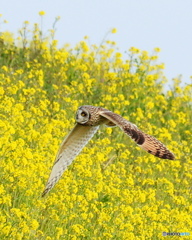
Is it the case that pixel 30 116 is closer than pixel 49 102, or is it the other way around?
pixel 30 116

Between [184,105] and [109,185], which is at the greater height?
[109,185]

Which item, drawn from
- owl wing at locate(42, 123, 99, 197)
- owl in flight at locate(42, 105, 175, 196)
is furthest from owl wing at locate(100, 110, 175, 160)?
owl wing at locate(42, 123, 99, 197)

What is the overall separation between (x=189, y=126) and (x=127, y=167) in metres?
3.03

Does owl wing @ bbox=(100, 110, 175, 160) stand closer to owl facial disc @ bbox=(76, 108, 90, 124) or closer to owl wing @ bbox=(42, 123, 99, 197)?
owl facial disc @ bbox=(76, 108, 90, 124)

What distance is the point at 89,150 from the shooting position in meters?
8.12

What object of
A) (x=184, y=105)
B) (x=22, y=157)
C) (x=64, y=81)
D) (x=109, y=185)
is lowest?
(x=184, y=105)

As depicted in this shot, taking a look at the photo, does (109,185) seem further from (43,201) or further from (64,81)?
(64,81)

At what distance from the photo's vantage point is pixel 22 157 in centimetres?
650

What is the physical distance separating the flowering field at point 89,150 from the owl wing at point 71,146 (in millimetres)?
455

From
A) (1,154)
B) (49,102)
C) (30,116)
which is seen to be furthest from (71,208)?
(49,102)

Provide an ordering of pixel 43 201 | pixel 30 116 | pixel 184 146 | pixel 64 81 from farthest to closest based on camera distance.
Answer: pixel 64 81 → pixel 184 146 → pixel 30 116 → pixel 43 201

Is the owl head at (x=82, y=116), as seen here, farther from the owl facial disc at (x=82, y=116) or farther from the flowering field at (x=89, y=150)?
the flowering field at (x=89, y=150)

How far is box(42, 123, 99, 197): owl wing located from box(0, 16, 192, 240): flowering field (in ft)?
1.49

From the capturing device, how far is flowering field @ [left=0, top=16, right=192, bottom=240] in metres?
6.38
